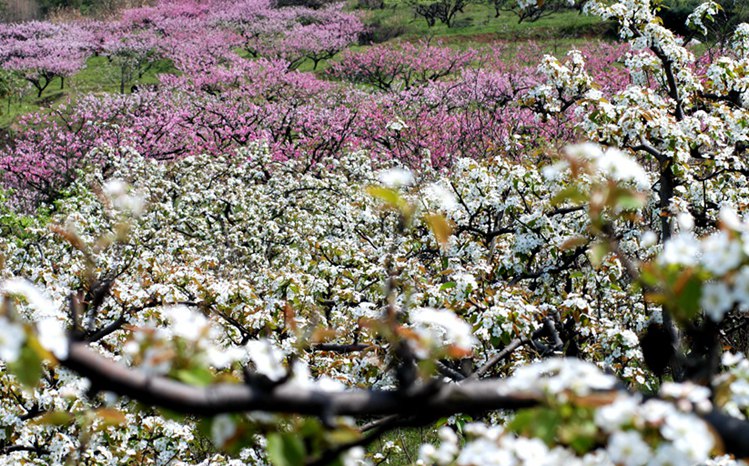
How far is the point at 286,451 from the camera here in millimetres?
1020

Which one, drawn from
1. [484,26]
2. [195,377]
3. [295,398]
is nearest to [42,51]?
[484,26]

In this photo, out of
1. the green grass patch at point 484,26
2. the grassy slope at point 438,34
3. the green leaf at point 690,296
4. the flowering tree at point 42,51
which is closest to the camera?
the green leaf at point 690,296

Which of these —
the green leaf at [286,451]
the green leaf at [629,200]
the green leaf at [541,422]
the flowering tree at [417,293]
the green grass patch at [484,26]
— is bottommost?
the green grass patch at [484,26]

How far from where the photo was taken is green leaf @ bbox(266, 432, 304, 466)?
1009 millimetres

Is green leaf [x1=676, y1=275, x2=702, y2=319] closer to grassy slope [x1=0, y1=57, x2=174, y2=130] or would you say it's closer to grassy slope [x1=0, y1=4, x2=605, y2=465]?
grassy slope [x1=0, y1=57, x2=174, y2=130]

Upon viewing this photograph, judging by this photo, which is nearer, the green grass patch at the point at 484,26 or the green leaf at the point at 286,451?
the green leaf at the point at 286,451

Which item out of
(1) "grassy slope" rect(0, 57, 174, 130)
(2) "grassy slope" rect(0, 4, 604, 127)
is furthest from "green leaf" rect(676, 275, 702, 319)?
(2) "grassy slope" rect(0, 4, 604, 127)

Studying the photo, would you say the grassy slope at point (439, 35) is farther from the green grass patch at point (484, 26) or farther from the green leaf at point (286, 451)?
the green leaf at point (286, 451)

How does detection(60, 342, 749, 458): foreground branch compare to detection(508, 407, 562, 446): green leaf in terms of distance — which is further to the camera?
detection(508, 407, 562, 446): green leaf

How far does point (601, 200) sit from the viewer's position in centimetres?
136

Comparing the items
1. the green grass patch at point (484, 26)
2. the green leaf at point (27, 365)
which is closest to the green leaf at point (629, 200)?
the green leaf at point (27, 365)

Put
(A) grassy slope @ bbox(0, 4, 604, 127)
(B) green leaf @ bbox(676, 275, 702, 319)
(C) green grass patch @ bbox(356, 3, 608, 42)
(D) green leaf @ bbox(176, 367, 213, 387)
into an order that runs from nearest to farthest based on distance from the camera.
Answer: (D) green leaf @ bbox(176, 367, 213, 387)
(B) green leaf @ bbox(676, 275, 702, 319)
(A) grassy slope @ bbox(0, 4, 604, 127)
(C) green grass patch @ bbox(356, 3, 608, 42)

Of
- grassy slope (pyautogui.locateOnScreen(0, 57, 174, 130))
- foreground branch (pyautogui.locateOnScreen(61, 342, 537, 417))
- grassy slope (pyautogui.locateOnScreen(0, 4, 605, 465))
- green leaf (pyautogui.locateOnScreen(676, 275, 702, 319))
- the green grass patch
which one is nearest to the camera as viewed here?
foreground branch (pyautogui.locateOnScreen(61, 342, 537, 417))

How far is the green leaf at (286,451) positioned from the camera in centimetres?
101
